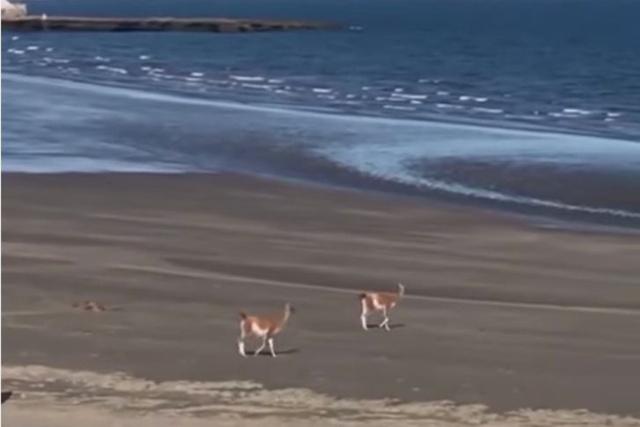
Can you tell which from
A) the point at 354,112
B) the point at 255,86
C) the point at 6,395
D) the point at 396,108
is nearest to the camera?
the point at 6,395

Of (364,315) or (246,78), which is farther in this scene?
(246,78)

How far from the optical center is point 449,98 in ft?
148

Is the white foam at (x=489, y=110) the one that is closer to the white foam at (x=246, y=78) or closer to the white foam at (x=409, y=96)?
the white foam at (x=409, y=96)

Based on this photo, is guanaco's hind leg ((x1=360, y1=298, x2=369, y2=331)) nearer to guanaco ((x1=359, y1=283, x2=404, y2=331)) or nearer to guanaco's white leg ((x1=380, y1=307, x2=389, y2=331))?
guanaco ((x1=359, y1=283, x2=404, y2=331))

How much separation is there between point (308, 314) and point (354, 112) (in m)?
→ 26.3

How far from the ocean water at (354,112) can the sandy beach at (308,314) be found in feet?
12.0

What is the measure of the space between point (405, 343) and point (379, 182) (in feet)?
37.8

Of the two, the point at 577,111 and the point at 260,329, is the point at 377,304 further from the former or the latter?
the point at 577,111

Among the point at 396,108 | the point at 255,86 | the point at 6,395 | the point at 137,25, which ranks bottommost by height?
the point at 6,395

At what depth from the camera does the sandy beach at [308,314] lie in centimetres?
977

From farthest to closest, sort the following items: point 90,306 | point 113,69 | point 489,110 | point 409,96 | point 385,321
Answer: point 113,69 < point 409,96 < point 489,110 < point 90,306 < point 385,321

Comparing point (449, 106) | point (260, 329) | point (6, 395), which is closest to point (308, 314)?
point (260, 329)

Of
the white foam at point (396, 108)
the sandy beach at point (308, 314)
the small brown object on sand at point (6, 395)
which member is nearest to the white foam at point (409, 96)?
the white foam at point (396, 108)

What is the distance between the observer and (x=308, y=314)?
12445mm
